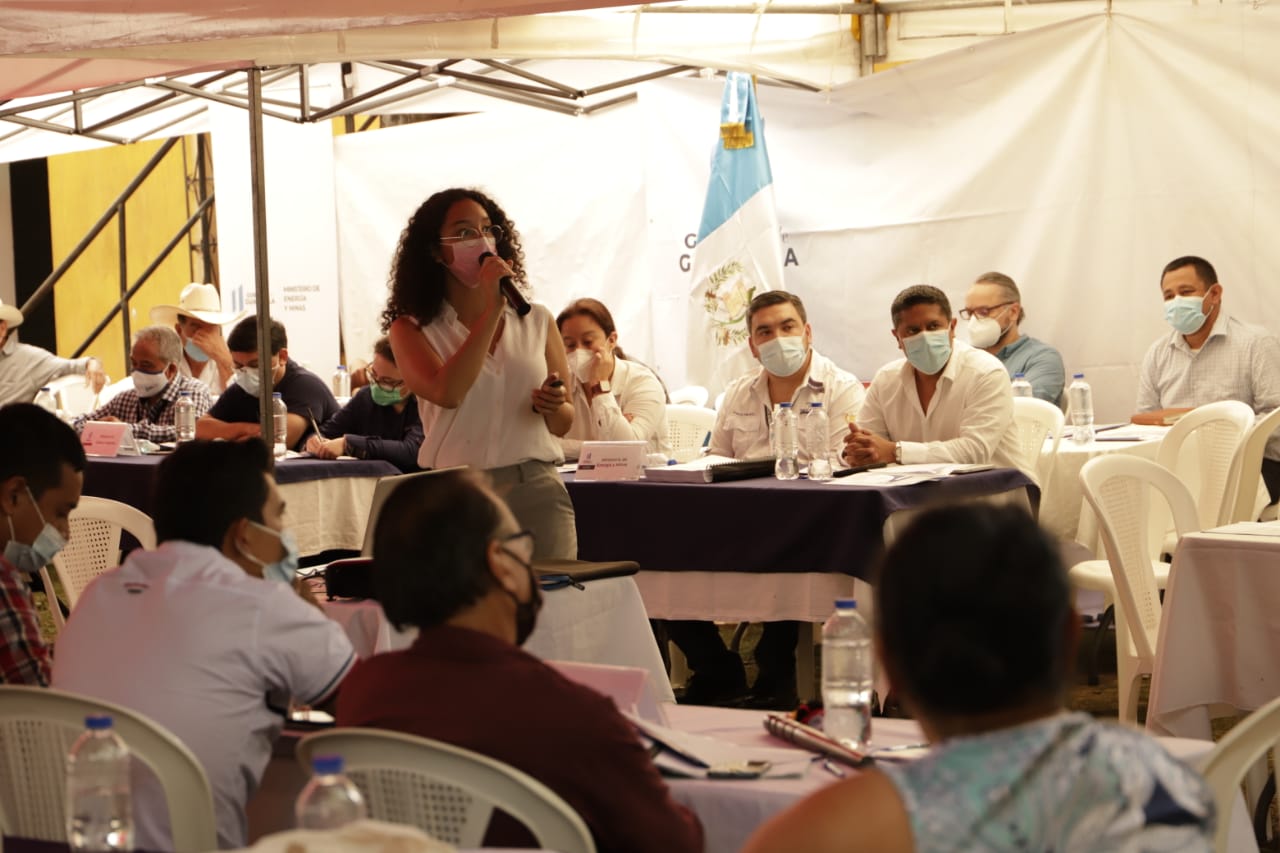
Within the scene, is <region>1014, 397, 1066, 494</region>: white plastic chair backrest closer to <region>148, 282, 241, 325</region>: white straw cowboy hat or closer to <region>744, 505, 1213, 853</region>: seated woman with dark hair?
<region>148, 282, 241, 325</region>: white straw cowboy hat

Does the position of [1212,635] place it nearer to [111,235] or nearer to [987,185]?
[987,185]

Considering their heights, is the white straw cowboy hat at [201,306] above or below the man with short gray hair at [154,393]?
above

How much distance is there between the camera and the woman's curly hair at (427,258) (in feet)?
12.9

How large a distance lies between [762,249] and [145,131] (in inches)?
166

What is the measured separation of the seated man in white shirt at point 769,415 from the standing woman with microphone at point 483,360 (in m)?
1.56

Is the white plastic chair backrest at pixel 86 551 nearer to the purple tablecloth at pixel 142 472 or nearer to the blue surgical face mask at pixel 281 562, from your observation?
the purple tablecloth at pixel 142 472

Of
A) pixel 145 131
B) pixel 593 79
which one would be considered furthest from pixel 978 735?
pixel 145 131

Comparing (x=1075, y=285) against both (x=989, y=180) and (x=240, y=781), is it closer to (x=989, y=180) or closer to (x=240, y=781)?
(x=989, y=180)

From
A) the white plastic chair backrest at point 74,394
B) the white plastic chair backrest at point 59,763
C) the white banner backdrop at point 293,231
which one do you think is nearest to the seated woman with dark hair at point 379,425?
the white plastic chair backrest at point 74,394

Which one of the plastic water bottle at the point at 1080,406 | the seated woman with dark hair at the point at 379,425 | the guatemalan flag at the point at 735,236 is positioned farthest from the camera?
the guatemalan flag at the point at 735,236

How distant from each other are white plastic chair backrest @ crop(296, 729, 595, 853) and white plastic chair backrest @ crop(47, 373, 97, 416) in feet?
26.8

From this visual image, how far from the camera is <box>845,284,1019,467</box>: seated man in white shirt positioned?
513cm

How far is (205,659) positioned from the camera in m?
2.37

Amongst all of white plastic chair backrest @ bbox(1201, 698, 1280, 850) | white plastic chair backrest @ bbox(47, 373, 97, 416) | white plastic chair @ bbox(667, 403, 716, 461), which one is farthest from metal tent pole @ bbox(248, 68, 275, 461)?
white plastic chair backrest @ bbox(47, 373, 97, 416)
